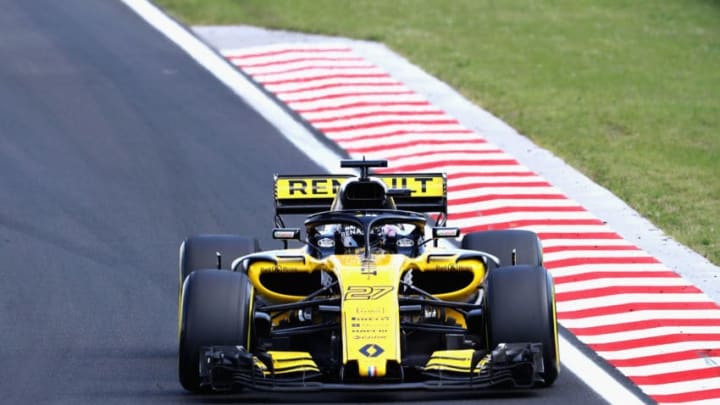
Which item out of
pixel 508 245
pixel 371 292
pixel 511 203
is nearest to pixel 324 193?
pixel 508 245

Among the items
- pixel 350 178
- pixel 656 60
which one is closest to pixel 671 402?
pixel 350 178

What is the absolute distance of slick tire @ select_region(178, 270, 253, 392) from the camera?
44.8 feet

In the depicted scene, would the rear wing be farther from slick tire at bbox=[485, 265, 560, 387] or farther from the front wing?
the front wing

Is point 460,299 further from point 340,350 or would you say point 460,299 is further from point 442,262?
point 340,350

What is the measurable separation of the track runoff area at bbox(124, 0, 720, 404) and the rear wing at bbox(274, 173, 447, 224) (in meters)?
1.85

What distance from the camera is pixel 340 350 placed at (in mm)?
13602

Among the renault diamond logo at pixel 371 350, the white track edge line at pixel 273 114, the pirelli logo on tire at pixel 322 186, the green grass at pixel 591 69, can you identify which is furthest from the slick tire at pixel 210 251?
the green grass at pixel 591 69

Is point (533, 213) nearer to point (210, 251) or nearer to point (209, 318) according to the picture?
point (210, 251)

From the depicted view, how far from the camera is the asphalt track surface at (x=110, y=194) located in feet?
49.4

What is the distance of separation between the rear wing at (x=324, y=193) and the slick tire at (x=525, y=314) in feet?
9.93

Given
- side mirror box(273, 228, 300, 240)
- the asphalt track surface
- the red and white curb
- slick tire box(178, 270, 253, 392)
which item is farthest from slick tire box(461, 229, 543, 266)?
slick tire box(178, 270, 253, 392)

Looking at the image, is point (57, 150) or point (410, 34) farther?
point (410, 34)

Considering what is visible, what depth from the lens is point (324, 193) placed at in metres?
16.9

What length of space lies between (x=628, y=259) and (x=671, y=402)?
5688 mm
